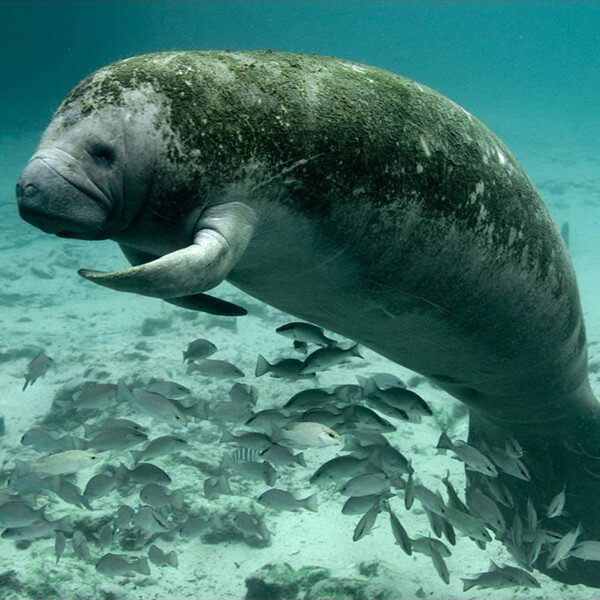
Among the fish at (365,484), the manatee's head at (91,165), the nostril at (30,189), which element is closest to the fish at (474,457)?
the fish at (365,484)

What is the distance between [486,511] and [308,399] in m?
1.70

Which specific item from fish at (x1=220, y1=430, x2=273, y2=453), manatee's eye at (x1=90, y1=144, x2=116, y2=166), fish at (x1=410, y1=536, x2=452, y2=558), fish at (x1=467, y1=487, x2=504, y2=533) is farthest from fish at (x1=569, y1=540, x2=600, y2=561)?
manatee's eye at (x1=90, y1=144, x2=116, y2=166)

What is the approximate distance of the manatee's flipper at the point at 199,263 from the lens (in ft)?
5.42

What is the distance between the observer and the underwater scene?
2051 mm

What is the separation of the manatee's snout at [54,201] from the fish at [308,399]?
322cm

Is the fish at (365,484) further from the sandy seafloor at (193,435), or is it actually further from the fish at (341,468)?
the sandy seafloor at (193,435)

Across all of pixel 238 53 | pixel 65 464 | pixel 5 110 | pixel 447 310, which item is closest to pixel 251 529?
pixel 65 464

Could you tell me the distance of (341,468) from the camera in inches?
179

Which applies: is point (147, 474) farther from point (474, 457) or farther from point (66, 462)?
point (474, 457)

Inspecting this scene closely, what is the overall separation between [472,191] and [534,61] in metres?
191

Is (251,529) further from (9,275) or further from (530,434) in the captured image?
(9,275)

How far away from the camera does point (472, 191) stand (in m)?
2.65

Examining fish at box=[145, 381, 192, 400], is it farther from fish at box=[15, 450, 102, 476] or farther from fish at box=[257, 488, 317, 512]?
fish at box=[257, 488, 317, 512]

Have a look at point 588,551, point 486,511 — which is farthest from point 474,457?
point 588,551
